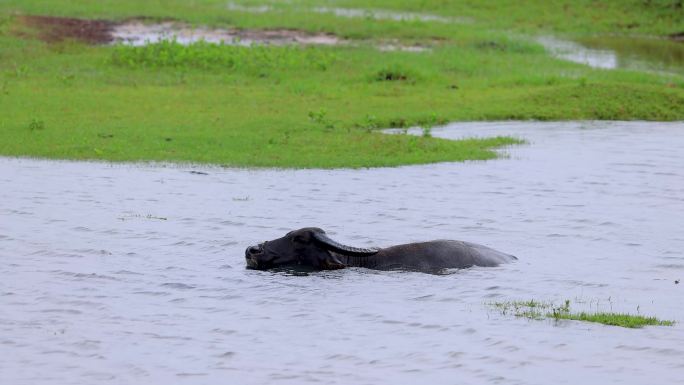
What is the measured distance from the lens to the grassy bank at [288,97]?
15.8m

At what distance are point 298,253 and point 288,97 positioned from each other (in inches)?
406

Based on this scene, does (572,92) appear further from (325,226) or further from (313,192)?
(325,226)

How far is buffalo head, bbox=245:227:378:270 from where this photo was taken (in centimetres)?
991

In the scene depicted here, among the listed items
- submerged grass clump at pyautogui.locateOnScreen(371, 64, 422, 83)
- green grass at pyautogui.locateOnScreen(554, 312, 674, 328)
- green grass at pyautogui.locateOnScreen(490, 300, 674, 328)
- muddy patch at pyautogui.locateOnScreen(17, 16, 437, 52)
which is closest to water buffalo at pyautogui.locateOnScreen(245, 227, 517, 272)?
green grass at pyautogui.locateOnScreen(490, 300, 674, 328)

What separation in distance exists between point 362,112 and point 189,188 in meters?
5.93

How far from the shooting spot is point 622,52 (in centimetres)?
2877

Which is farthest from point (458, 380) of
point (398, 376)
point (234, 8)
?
point (234, 8)

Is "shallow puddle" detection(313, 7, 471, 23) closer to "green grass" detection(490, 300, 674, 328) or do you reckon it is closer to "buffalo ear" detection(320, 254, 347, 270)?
"buffalo ear" detection(320, 254, 347, 270)

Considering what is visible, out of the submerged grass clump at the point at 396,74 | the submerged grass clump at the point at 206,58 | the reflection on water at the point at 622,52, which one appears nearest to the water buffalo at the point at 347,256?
the submerged grass clump at the point at 396,74

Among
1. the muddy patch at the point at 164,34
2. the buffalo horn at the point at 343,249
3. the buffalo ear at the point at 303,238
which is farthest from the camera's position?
the muddy patch at the point at 164,34

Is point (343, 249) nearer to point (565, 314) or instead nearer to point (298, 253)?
point (298, 253)

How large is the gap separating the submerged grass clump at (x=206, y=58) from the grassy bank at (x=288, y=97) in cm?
4

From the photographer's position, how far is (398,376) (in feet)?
24.4

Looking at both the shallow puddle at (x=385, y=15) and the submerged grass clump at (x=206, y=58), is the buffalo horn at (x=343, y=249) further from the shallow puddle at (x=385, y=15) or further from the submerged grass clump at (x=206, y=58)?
the shallow puddle at (x=385, y=15)
